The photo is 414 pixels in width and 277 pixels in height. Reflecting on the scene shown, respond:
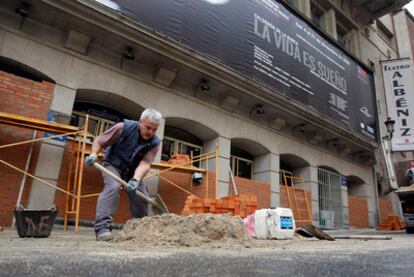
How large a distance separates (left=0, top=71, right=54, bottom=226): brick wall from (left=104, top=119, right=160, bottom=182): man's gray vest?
9.55 ft

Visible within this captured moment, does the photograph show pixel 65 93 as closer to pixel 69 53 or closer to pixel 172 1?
pixel 69 53

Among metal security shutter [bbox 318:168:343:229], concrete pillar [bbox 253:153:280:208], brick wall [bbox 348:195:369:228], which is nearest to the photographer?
concrete pillar [bbox 253:153:280:208]

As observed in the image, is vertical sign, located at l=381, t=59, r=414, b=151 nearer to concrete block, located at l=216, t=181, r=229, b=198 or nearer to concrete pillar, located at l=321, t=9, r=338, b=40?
concrete pillar, located at l=321, t=9, r=338, b=40

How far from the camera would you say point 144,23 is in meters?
7.79

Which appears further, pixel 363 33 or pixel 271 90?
pixel 363 33

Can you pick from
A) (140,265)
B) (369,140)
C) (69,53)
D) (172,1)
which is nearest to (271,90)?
(172,1)

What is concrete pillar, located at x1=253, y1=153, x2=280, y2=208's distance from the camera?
1066cm

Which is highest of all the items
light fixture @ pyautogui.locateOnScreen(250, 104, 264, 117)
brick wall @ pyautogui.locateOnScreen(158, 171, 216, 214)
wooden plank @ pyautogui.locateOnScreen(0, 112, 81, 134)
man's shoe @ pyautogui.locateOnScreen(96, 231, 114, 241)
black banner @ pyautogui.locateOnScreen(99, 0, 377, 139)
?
black banner @ pyautogui.locateOnScreen(99, 0, 377, 139)

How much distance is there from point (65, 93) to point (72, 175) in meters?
1.82

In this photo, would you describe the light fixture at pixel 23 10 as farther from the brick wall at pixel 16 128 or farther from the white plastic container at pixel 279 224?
the white plastic container at pixel 279 224

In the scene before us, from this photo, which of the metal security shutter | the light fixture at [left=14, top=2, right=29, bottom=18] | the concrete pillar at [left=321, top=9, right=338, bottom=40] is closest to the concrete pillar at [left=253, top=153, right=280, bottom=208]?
the metal security shutter

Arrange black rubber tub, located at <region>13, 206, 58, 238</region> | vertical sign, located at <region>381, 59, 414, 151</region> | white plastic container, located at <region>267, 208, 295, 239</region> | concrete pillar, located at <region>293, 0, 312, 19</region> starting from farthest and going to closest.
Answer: vertical sign, located at <region>381, 59, 414, 151</region> → concrete pillar, located at <region>293, 0, 312, 19</region> → white plastic container, located at <region>267, 208, 295, 239</region> → black rubber tub, located at <region>13, 206, 58, 238</region>

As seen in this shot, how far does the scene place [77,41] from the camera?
727cm


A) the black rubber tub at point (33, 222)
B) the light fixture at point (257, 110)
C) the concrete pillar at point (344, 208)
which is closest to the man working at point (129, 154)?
the black rubber tub at point (33, 222)
